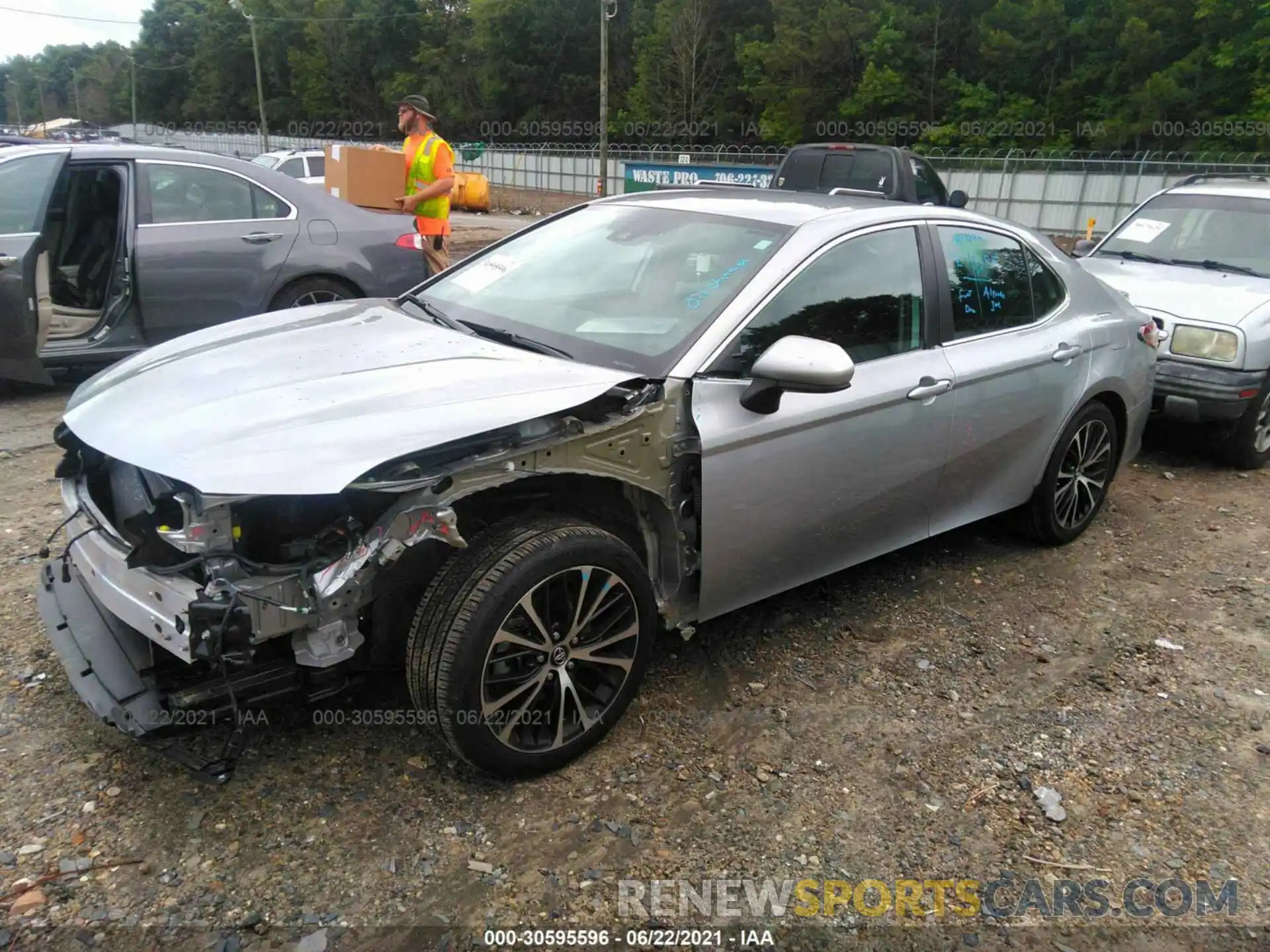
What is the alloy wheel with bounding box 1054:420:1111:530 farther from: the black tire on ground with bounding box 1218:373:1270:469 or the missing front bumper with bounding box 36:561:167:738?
the missing front bumper with bounding box 36:561:167:738

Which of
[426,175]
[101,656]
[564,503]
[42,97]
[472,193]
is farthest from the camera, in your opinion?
[42,97]

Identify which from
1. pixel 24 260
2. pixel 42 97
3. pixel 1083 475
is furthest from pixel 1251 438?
pixel 42 97

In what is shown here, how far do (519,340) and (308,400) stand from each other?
2.71 feet

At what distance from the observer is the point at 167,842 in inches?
100

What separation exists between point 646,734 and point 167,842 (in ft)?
4.67

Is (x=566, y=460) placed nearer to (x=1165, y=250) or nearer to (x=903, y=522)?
(x=903, y=522)

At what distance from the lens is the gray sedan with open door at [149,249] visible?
5.84 metres

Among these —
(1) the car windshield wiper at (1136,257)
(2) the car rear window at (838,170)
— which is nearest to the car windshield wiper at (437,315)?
(1) the car windshield wiper at (1136,257)

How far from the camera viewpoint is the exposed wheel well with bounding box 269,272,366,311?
259 inches

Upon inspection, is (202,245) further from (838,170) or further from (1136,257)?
(838,170)

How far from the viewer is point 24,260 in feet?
18.9

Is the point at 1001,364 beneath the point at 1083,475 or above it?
above

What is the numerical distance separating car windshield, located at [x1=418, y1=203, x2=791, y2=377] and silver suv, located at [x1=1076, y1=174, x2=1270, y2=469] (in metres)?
3.85

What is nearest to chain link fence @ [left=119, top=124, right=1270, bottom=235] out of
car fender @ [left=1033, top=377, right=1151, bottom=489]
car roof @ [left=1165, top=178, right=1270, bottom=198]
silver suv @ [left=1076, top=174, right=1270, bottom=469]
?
car roof @ [left=1165, top=178, right=1270, bottom=198]
